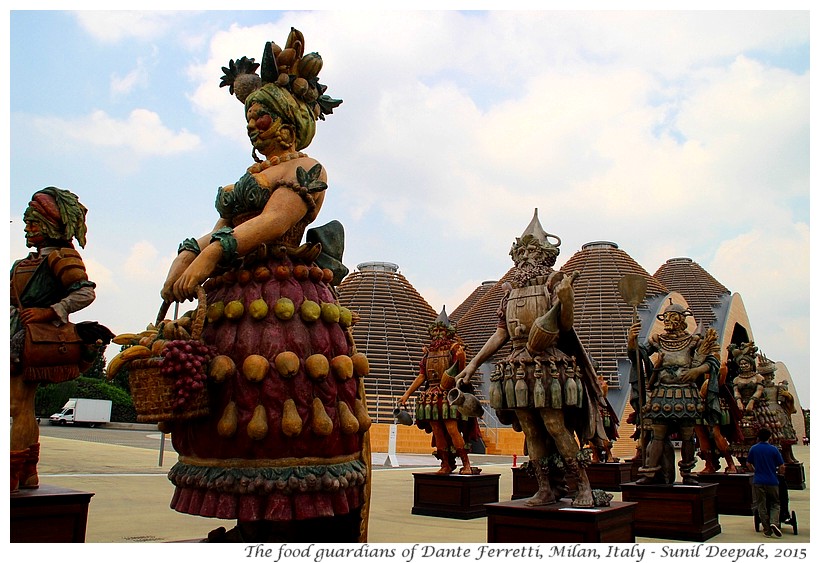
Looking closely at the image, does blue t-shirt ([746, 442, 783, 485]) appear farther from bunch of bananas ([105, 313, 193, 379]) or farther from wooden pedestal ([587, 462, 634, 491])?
bunch of bananas ([105, 313, 193, 379])

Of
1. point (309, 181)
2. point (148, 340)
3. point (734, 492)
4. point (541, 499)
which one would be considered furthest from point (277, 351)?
point (734, 492)

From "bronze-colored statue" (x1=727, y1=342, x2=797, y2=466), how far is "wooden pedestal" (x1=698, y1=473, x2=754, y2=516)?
199 cm

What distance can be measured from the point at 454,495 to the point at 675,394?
2.58m

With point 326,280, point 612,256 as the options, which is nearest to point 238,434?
point 326,280

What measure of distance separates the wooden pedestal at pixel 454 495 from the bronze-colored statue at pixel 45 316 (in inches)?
175

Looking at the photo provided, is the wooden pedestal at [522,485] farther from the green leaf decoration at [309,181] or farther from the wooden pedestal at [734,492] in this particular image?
the green leaf decoration at [309,181]

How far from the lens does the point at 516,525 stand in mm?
4348

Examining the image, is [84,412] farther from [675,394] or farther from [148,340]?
[148,340]

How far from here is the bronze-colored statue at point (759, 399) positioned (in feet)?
34.3

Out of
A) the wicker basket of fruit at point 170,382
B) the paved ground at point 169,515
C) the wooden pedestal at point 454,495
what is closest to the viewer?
the wicker basket of fruit at point 170,382

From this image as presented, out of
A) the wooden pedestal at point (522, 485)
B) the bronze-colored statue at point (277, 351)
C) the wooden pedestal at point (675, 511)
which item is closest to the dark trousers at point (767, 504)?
the wooden pedestal at point (675, 511)

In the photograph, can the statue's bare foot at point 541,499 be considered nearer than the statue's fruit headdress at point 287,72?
No

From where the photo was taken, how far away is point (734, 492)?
322 inches
